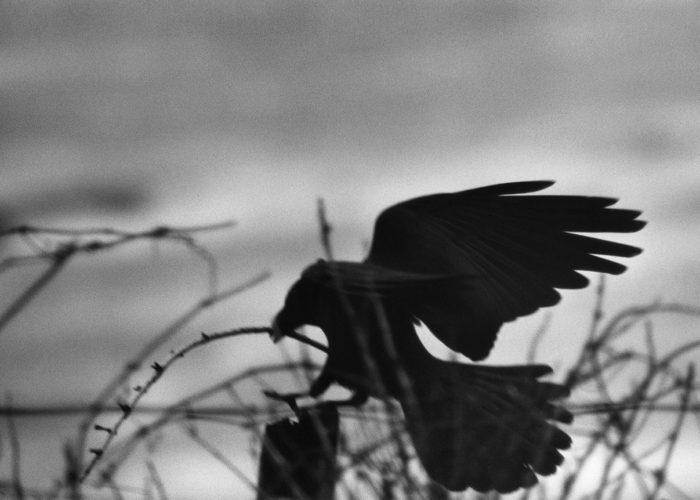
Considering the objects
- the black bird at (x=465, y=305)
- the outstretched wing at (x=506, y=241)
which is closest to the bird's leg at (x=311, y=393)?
the black bird at (x=465, y=305)

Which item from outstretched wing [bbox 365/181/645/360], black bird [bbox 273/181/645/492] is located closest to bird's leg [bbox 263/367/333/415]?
black bird [bbox 273/181/645/492]

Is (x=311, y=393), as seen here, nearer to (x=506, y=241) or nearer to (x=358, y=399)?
(x=358, y=399)

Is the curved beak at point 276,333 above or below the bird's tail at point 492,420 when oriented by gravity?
above

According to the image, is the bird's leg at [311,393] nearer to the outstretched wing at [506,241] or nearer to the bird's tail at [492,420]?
the bird's tail at [492,420]

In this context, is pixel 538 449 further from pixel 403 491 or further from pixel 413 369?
pixel 403 491

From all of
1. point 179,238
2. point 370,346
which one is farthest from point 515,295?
point 179,238

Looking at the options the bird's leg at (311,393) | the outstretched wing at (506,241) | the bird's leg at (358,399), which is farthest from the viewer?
the outstretched wing at (506,241)

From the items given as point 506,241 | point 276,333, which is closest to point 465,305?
point 506,241

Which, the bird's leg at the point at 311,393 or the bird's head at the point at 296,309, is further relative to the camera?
the bird's head at the point at 296,309
